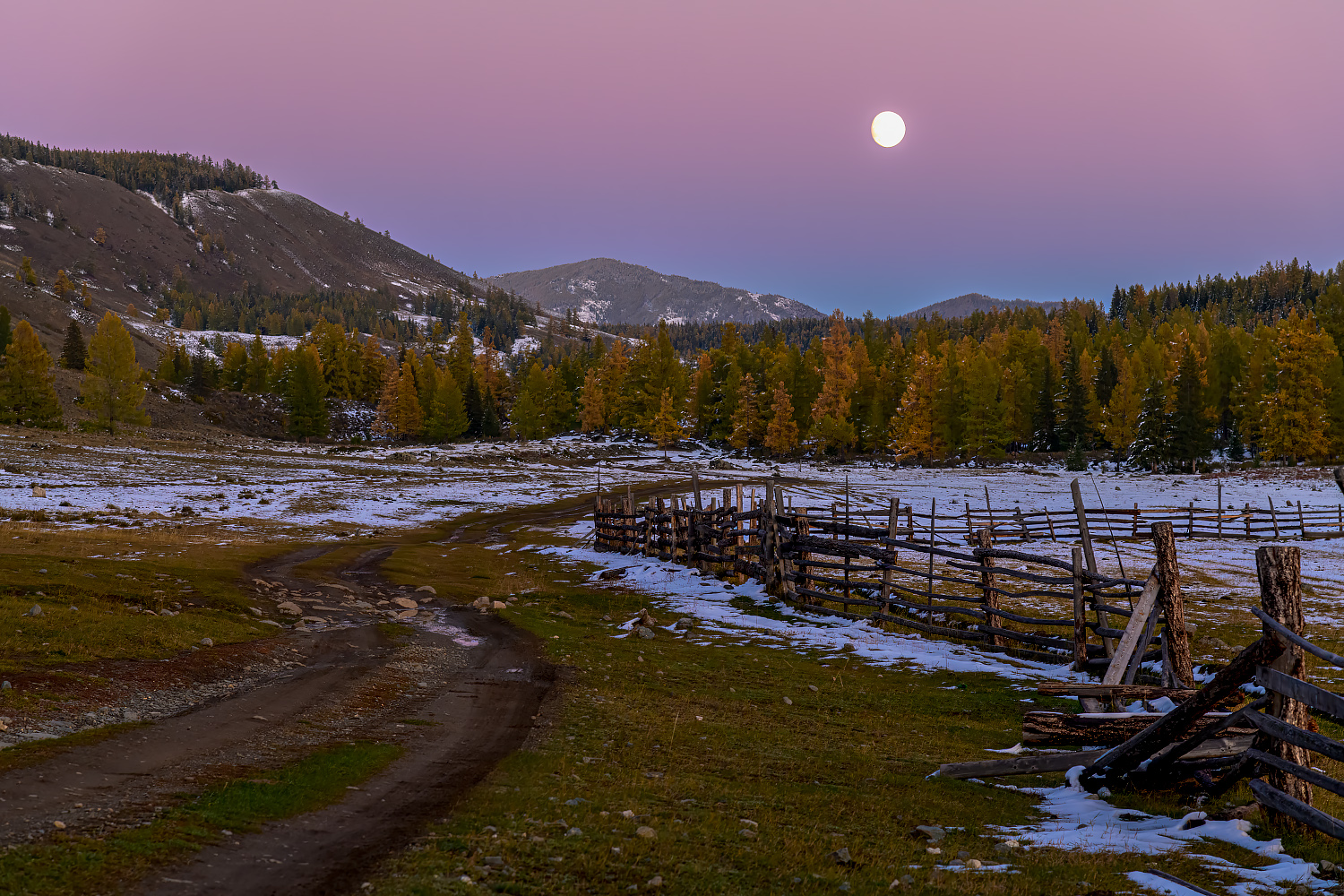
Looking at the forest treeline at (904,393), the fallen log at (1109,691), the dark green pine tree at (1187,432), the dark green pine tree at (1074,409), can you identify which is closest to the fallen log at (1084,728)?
the fallen log at (1109,691)

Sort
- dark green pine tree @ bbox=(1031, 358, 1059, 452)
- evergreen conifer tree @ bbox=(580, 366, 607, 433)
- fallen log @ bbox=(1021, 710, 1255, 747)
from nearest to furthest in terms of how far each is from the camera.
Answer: fallen log @ bbox=(1021, 710, 1255, 747) → dark green pine tree @ bbox=(1031, 358, 1059, 452) → evergreen conifer tree @ bbox=(580, 366, 607, 433)

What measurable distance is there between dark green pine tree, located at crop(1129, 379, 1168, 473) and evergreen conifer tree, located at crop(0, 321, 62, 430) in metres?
98.9

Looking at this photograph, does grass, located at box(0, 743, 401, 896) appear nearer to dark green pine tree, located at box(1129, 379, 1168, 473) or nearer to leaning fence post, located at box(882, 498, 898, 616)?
leaning fence post, located at box(882, 498, 898, 616)

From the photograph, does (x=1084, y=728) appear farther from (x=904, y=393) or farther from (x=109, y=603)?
(x=904, y=393)

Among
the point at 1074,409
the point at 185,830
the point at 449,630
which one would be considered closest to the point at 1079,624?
the point at 449,630

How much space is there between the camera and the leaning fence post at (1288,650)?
658 centimetres

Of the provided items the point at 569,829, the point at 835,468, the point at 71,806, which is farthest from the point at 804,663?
the point at 835,468

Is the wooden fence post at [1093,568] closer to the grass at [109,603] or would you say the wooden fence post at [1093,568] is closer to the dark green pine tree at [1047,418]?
the grass at [109,603]

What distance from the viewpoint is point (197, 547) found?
87.2ft

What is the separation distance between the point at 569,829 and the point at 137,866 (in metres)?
2.74

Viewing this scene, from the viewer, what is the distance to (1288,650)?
6.55 metres

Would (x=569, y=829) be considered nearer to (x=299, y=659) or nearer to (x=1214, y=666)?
(x=299, y=659)

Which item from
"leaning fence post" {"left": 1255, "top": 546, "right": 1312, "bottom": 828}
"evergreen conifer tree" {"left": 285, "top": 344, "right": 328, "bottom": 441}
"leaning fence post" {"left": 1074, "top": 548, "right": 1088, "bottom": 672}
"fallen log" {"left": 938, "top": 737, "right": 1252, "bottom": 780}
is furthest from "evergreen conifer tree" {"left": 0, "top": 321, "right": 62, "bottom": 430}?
"leaning fence post" {"left": 1255, "top": 546, "right": 1312, "bottom": 828}

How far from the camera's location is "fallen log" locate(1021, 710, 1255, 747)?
797 cm
